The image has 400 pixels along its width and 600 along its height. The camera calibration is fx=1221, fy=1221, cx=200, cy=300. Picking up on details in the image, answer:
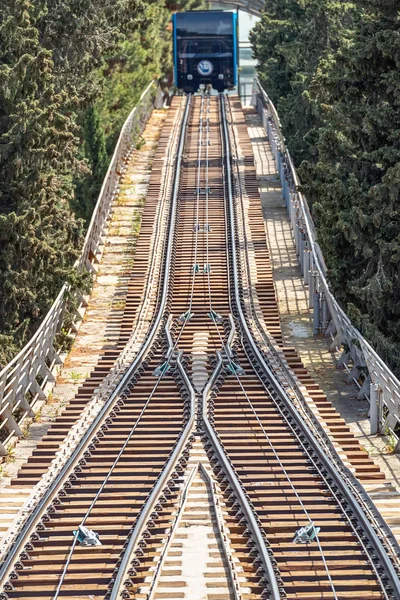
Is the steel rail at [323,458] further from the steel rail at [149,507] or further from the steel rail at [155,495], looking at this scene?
the steel rail at [149,507]

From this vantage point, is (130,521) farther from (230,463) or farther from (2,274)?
(2,274)

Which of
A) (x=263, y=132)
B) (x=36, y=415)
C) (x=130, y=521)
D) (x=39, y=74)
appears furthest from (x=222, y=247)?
(x=263, y=132)

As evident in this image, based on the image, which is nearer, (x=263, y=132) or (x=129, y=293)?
(x=129, y=293)

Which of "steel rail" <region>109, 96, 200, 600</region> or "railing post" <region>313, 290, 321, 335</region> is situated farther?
"railing post" <region>313, 290, 321, 335</region>

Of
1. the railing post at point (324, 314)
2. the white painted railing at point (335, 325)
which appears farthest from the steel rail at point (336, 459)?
the railing post at point (324, 314)

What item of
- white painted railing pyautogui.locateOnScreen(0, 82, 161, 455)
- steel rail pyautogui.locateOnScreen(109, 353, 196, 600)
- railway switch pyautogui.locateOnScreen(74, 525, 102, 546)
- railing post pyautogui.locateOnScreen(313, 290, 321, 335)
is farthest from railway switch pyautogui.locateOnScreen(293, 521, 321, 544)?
railing post pyautogui.locateOnScreen(313, 290, 321, 335)

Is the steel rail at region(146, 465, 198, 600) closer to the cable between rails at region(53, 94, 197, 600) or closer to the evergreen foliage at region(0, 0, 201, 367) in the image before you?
the cable between rails at region(53, 94, 197, 600)

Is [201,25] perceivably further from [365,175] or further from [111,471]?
[111,471]
